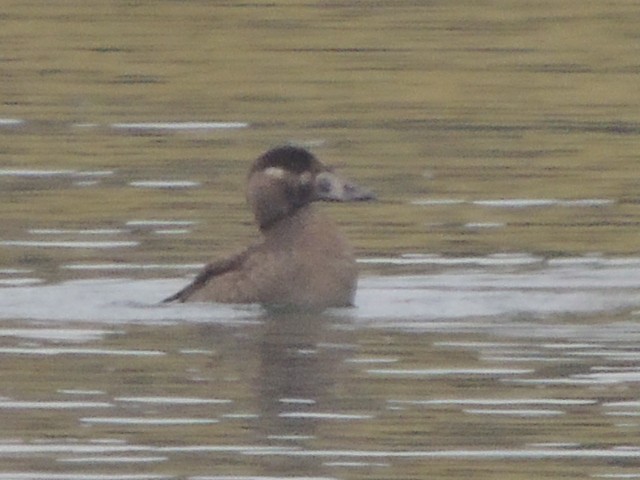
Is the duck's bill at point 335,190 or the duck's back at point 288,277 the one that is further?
the duck's bill at point 335,190

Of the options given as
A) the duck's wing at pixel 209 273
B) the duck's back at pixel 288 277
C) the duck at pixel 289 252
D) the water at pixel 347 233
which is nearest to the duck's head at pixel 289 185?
the duck at pixel 289 252

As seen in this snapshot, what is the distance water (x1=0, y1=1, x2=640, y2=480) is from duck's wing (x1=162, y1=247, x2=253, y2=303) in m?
0.12

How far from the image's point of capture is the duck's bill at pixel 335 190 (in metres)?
16.4

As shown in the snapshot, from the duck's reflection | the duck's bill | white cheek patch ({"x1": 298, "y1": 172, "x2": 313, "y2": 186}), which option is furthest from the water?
white cheek patch ({"x1": 298, "y1": 172, "x2": 313, "y2": 186})

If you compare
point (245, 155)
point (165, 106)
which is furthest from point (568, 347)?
point (165, 106)

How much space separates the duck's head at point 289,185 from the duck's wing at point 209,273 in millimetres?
498

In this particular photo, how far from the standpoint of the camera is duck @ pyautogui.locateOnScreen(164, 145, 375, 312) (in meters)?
15.8

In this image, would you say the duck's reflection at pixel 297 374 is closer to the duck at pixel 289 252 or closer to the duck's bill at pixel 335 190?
the duck at pixel 289 252

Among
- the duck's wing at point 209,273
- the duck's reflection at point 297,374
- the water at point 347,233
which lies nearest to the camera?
the water at point 347,233

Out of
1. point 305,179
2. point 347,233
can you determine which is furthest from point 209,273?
point 347,233

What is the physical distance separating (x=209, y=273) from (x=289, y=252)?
0.51 meters

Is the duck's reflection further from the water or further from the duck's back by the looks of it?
the duck's back

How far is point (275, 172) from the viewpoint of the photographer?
16.3 metres

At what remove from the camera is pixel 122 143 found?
70.0 ft
